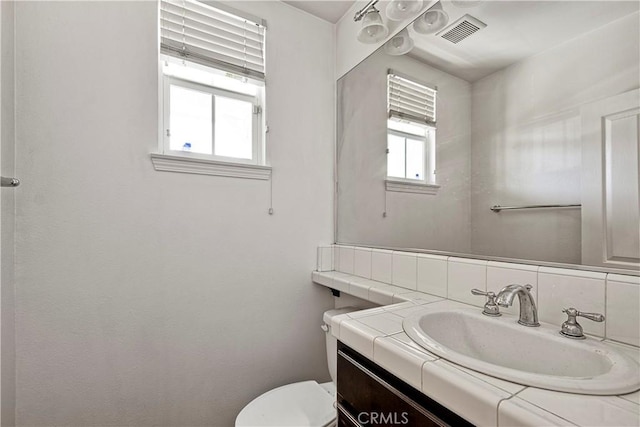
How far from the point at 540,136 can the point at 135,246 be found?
65.7 inches

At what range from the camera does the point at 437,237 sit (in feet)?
4.17

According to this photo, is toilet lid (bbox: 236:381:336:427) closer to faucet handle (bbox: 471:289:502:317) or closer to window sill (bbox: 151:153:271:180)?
faucet handle (bbox: 471:289:502:317)

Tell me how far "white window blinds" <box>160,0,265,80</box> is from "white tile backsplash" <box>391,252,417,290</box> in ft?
4.03

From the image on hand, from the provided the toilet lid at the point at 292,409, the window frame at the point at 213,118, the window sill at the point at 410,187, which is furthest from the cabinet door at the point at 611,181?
the window frame at the point at 213,118

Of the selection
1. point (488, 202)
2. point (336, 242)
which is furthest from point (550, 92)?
point (336, 242)

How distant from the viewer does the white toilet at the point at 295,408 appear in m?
1.18

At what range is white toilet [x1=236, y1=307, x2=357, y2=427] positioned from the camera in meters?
1.18

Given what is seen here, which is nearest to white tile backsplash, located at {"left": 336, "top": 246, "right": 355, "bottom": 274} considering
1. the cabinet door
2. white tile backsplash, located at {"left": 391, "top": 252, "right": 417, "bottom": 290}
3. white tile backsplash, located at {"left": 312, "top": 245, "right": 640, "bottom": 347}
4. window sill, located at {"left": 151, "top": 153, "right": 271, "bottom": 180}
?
white tile backsplash, located at {"left": 312, "top": 245, "right": 640, "bottom": 347}

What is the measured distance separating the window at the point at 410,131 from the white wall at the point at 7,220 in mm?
1611

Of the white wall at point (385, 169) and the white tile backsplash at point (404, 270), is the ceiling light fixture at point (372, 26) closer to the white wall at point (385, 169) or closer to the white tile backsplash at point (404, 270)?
the white wall at point (385, 169)

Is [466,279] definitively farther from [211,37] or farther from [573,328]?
[211,37]

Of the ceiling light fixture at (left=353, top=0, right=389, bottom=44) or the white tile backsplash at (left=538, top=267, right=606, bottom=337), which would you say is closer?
the white tile backsplash at (left=538, top=267, right=606, bottom=337)

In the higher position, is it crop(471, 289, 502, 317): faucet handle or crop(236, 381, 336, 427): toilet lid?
crop(471, 289, 502, 317): faucet handle

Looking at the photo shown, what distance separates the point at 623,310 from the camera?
0.71 meters
